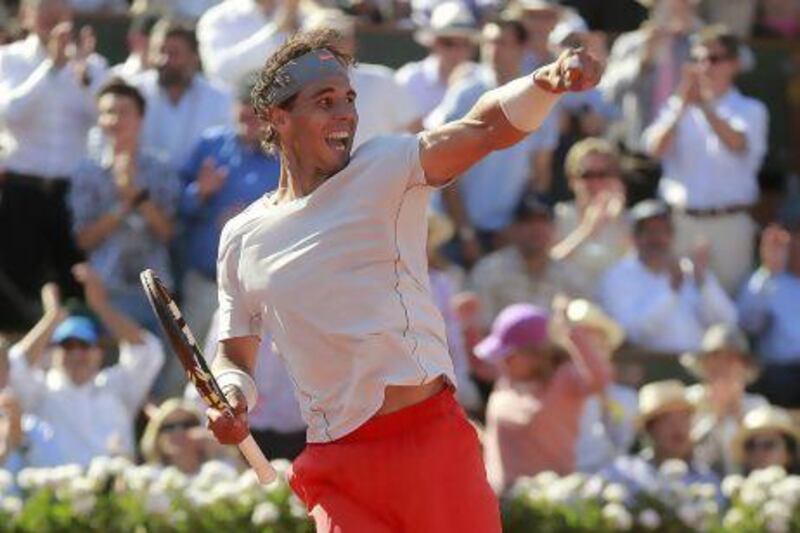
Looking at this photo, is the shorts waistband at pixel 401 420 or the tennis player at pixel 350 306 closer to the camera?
the tennis player at pixel 350 306

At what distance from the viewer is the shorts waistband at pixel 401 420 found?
21.2 feet

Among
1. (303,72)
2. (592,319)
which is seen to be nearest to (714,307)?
(592,319)

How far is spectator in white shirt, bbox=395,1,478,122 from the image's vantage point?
1292cm

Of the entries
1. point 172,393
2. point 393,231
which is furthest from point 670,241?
point 393,231

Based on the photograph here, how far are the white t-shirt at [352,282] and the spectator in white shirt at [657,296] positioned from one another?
561 cm

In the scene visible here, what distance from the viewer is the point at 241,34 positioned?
1281cm

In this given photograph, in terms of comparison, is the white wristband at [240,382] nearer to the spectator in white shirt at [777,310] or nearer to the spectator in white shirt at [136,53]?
the spectator in white shirt at [136,53]

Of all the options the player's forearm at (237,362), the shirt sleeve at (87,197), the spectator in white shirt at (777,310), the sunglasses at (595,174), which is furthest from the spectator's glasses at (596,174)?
the player's forearm at (237,362)

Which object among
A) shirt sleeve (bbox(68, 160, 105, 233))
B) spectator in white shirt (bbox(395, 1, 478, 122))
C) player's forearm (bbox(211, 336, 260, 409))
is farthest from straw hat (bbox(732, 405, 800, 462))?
player's forearm (bbox(211, 336, 260, 409))

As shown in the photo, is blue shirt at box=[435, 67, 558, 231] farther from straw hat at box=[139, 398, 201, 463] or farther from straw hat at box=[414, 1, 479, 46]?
straw hat at box=[139, 398, 201, 463]

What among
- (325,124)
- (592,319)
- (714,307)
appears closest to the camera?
(325,124)

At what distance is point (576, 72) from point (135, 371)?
555 centimetres

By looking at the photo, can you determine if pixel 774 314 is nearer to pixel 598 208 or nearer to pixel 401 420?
pixel 598 208

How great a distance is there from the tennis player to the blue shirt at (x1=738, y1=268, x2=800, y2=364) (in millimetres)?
5890
